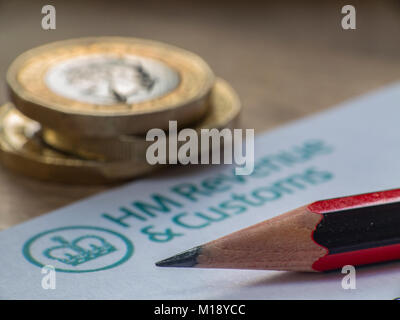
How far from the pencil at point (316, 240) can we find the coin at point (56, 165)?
0.18 m

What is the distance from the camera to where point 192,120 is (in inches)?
23.3

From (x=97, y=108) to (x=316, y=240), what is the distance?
235 millimetres

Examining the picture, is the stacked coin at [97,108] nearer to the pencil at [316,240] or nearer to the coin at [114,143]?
the coin at [114,143]

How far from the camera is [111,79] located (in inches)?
24.1

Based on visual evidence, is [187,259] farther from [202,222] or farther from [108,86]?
[108,86]

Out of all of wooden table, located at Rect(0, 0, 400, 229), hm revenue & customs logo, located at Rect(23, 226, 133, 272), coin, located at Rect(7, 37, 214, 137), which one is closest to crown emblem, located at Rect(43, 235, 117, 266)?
hm revenue & customs logo, located at Rect(23, 226, 133, 272)

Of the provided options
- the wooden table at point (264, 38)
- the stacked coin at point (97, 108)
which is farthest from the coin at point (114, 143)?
the wooden table at point (264, 38)

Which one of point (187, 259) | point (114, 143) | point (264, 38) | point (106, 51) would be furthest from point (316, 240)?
point (264, 38)

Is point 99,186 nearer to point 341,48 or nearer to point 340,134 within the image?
point 340,134

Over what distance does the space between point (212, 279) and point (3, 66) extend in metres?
0.48

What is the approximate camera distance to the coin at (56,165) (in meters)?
0.56

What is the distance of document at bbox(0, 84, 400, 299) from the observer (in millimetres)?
419
